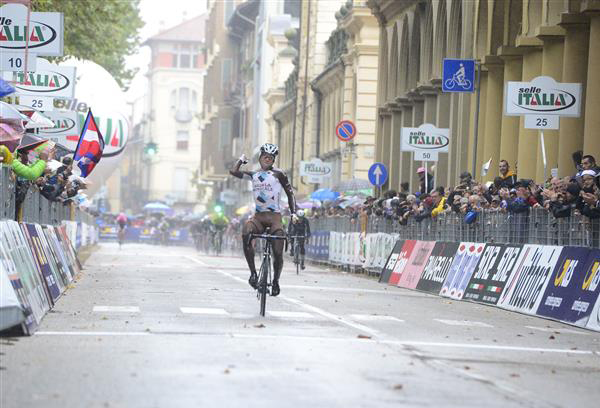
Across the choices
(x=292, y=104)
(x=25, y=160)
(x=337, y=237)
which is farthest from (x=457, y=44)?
(x=292, y=104)

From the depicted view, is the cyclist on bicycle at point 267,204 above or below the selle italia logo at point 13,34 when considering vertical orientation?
below

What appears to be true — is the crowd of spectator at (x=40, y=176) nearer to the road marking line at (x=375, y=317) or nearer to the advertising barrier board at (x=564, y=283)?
the road marking line at (x=375, y=317)

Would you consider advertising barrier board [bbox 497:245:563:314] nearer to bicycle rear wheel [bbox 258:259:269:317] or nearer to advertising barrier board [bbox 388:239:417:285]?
bicycle rear wheel [bbox 258:259:269:317]

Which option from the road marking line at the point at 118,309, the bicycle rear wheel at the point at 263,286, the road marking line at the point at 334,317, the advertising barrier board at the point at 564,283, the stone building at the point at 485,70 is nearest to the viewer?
the road marking line at the point at 334,317

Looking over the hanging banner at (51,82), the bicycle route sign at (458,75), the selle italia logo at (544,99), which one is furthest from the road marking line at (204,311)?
the bicycle route sign at (458,75)

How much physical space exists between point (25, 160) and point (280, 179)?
4.79 m

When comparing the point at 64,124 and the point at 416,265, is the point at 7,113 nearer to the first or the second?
the point at 416,265

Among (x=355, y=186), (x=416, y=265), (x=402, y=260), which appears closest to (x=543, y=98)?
(x=416, y=265)

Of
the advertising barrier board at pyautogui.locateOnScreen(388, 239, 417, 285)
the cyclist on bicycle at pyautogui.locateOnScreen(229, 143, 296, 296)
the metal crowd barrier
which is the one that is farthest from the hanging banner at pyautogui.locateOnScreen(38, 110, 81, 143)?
the cyclist on bicycle at pyautogui.locateOnScreen(229, 143, 296, 296)

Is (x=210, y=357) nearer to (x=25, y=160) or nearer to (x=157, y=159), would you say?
(x=25, y=160)

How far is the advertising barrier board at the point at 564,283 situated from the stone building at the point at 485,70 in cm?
914

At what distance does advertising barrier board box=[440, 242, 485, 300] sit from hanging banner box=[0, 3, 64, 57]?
7.32 meters

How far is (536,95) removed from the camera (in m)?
25.4

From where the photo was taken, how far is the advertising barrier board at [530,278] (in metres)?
20.2
